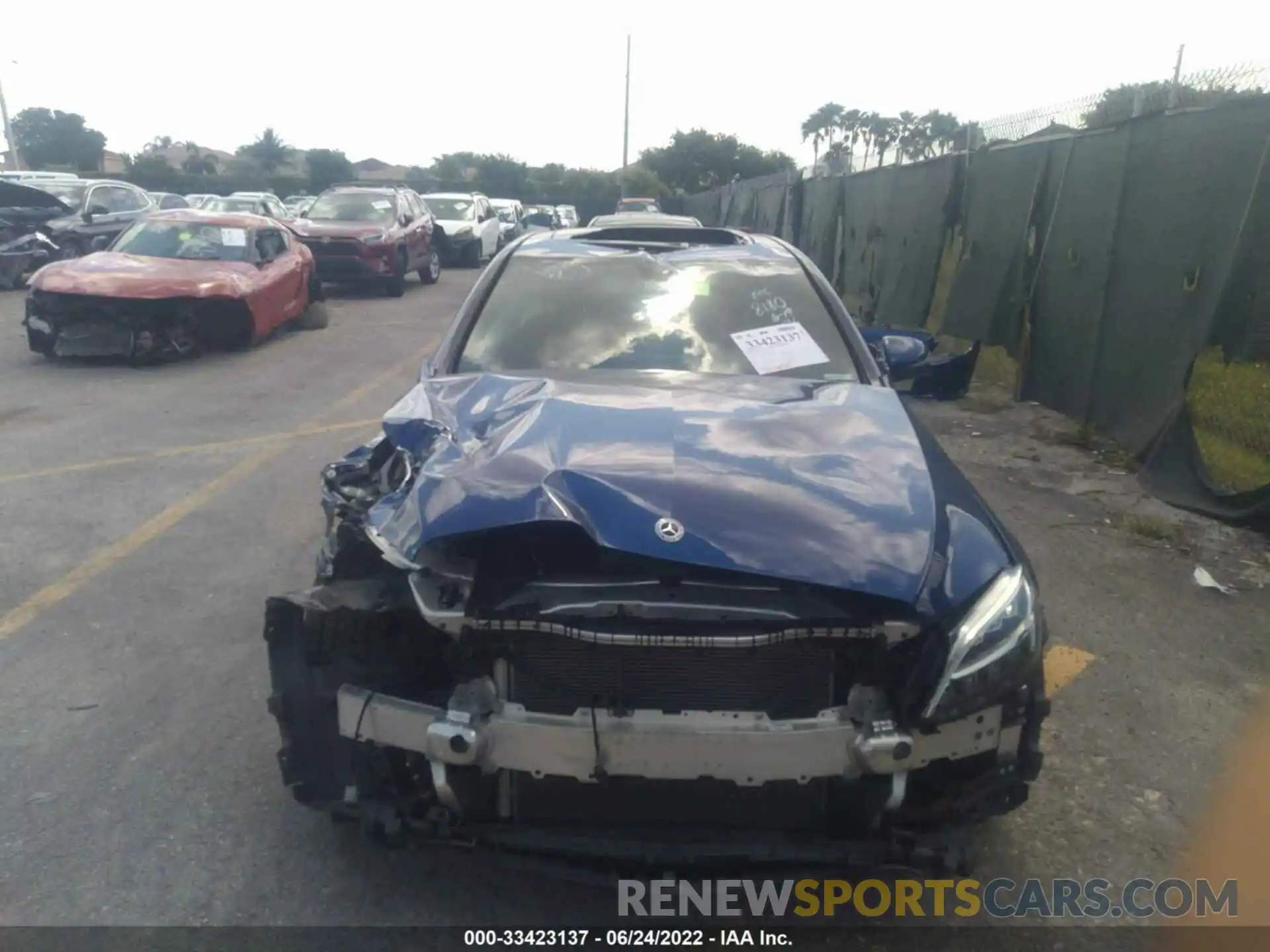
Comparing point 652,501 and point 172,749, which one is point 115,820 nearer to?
point 172,749

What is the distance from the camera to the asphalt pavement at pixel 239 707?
2.85m

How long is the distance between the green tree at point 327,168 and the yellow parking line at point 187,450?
205 feet

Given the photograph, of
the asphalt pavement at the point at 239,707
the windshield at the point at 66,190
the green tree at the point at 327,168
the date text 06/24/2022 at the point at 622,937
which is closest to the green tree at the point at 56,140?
the green tree at the point at 327,168

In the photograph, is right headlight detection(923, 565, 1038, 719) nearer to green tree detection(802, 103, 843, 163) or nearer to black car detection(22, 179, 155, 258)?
black car detection(22, 179, 155, 258)

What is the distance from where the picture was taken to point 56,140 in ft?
244

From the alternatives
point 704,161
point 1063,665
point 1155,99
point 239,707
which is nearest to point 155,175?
point 704,161

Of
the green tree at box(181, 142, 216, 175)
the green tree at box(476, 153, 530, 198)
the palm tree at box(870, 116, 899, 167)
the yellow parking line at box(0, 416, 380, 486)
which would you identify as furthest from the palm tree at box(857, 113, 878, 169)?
the yellow parking line at box(0, 416, 380, 486)

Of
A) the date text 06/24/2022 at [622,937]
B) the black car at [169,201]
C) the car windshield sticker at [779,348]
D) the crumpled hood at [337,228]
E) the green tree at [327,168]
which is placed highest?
the car windshield sticker at [779,348]

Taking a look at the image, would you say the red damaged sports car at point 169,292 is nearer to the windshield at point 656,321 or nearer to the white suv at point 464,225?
the windshield at point 656,321

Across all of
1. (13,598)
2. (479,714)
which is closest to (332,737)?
(479,714)

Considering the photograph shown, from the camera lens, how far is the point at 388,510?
2836 millimetres

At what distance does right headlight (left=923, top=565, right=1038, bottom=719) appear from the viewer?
8.06 feet

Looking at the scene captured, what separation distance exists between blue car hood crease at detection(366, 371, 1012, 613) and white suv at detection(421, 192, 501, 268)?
19.9 m

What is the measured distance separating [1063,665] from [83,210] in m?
17.7
